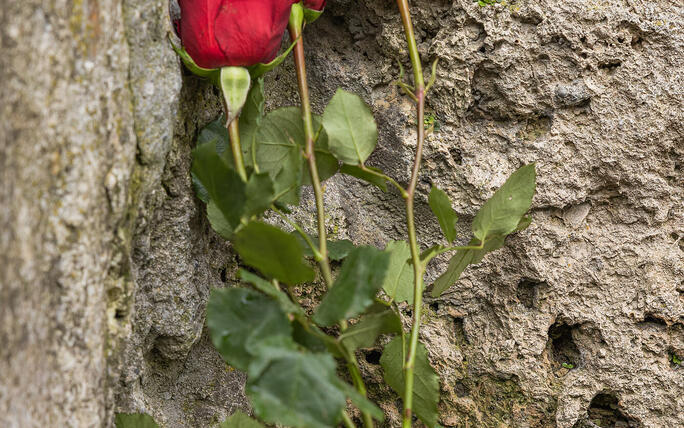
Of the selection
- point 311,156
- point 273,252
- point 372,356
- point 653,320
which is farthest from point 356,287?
point 653,320

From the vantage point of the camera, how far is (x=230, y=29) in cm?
59

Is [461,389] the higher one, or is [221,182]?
[221,182]

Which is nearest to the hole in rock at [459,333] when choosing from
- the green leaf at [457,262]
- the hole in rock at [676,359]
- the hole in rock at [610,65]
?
the green leaf at [457,262]

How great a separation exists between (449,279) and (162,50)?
0.36m

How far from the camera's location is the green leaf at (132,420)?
616mm

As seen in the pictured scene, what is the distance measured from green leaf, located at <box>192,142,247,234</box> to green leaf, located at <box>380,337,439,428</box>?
224 millimetres

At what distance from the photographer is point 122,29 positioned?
0.52 metres

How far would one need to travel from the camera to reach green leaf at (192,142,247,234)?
0.55m

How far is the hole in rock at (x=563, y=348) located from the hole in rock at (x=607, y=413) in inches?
2.0

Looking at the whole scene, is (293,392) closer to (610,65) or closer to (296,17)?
(296,17)

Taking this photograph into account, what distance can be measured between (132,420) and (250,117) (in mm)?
316

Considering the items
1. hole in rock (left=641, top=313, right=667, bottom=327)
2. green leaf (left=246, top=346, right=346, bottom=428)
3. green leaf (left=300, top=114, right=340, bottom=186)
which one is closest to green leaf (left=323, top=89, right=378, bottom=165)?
green leaf (left=300, top=114, right=340, bottom=186)

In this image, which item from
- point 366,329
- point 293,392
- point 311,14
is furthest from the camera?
point 311,14

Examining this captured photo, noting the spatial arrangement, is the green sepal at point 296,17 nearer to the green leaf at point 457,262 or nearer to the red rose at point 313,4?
the red rose at point 313,4
